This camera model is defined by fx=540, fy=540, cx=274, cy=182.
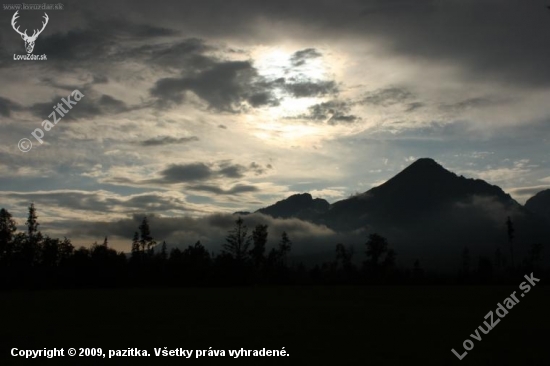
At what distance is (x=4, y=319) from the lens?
3938 cm

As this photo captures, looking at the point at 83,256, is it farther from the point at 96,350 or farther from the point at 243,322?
the point at 96,350

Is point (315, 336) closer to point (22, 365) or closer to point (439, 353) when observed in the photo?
point (439, 353)

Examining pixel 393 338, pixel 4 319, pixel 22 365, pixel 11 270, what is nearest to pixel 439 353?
pixel 393 338

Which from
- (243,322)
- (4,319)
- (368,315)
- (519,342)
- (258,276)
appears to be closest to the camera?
(519,342)

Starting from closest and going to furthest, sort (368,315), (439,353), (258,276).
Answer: (439,353)
(368,315)
(258,276)

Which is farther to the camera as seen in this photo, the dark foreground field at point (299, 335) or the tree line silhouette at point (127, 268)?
the tree line silhouette at point (127, 268)

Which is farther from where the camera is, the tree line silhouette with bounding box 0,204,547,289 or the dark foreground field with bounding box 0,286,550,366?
the tree line silhouette with bounding box 0,204,547,289

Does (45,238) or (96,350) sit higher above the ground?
(45,238)

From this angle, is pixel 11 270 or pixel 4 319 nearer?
pixel 4 319

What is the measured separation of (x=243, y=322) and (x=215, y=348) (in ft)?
38.0

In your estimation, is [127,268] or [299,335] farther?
[127,268]

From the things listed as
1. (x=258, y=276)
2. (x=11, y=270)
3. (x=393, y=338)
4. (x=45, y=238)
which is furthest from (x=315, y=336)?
(x=45, y=238)

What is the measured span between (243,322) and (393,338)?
1137 centimetres

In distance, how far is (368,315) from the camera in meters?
42.5
